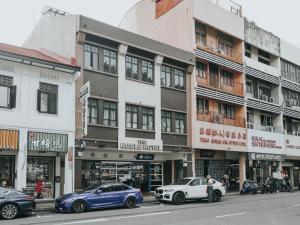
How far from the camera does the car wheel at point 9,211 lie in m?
18.8

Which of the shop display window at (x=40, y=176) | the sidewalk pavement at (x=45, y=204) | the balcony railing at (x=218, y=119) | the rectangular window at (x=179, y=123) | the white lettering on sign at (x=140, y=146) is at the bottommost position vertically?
the sidewalk pavement at (x=45, y=204)

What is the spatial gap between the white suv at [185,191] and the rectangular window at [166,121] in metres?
6.29

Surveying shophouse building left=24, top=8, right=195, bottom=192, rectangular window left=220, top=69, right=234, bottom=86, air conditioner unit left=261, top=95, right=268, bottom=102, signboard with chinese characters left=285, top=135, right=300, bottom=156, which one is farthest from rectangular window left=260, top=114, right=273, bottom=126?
shophouse building left=24, top=8, right=195, bottom=192

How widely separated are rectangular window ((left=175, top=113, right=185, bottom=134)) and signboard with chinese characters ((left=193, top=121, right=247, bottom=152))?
3.43 feet

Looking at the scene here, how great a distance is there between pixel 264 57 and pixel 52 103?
26698 millimetres

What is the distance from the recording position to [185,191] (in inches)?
1035

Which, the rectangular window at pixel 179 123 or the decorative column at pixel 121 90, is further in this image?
the rectangular window at pixel 179 123

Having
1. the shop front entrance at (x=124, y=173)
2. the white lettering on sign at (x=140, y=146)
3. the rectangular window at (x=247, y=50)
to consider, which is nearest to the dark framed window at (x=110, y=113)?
the white lettering on sign at (x=140, y=146)

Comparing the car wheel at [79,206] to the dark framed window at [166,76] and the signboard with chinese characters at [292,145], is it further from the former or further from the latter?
the signboard with chinese characters at [292,145]

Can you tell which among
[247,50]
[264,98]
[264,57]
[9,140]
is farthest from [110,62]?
[264,57]

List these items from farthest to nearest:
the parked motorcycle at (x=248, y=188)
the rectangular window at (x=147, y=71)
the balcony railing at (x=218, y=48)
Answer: the balcony railing at (x=218, y=48), the parked motorcycle at (x=248, y=188), the rectangular window at (x=147, y=71)

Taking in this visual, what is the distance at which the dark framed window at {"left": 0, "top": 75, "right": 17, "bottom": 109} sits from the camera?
2384 cm

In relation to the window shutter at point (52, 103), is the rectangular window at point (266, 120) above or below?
above

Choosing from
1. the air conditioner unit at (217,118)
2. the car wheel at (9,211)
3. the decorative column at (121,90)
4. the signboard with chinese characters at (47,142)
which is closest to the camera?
the car wheel at (9,211)
